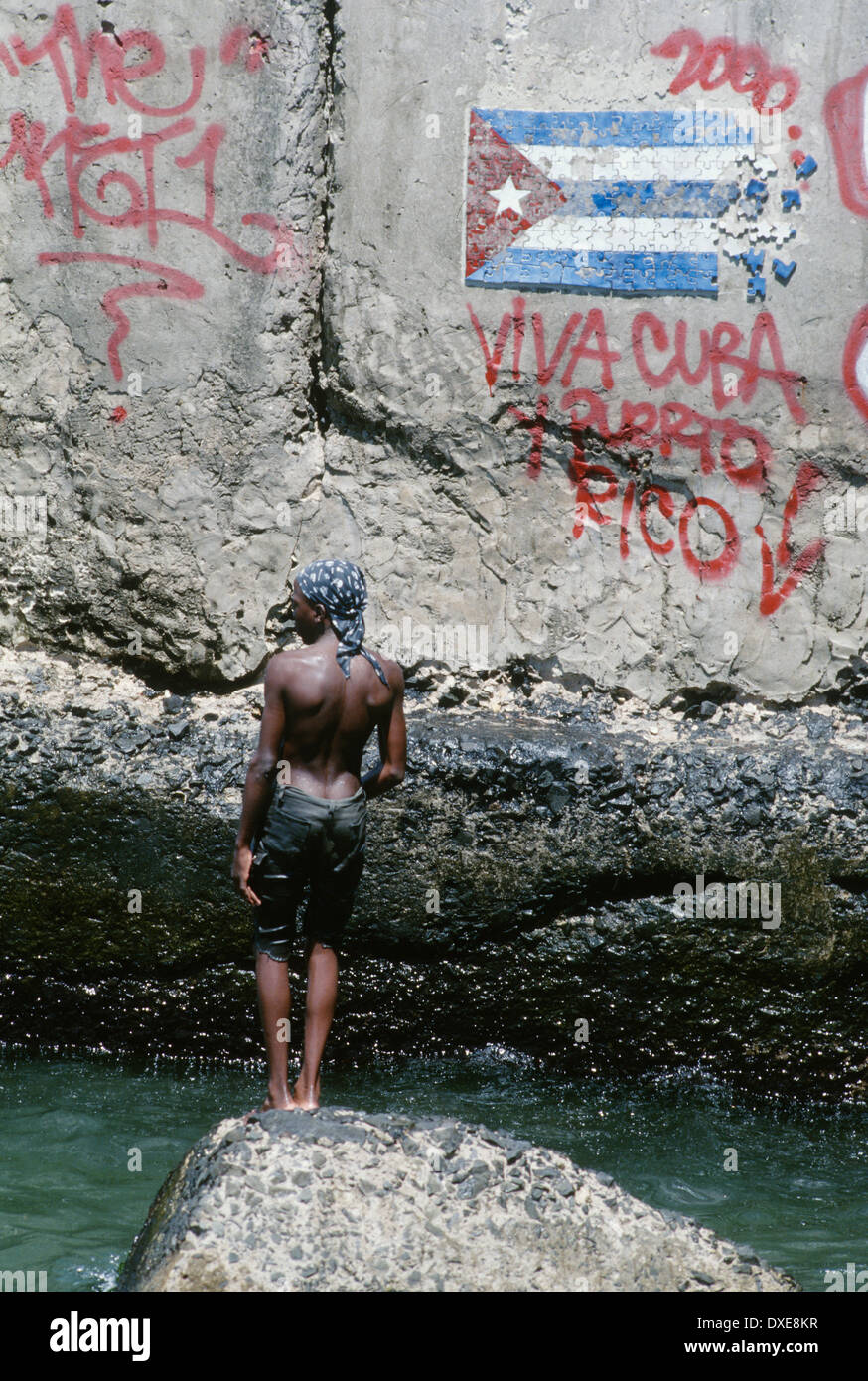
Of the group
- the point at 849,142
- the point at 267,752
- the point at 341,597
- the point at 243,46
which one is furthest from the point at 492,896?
the point at 243,46

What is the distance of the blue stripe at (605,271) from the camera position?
4906 mm

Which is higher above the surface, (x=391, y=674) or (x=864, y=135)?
(x=864, y=135)

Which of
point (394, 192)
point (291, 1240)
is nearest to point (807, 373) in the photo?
point (394, 192)

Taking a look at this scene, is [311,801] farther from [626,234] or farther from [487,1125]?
[626,234]

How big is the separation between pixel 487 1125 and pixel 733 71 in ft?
13.0

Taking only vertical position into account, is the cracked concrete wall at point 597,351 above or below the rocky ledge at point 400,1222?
above

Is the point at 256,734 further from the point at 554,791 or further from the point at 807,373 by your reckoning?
the point at 807,373

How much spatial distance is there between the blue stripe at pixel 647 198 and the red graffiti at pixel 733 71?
337mm

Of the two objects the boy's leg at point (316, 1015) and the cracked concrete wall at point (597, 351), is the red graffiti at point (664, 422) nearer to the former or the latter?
the cracked concrete wall at point (597, 351)

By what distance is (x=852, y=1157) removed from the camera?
4.42 meters

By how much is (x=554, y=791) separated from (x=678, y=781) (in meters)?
0.47

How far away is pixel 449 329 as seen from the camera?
4980mm

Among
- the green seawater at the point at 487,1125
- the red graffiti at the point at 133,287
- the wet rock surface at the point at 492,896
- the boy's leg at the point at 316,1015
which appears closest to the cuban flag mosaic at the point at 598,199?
the red graffiti at the point at 133,287

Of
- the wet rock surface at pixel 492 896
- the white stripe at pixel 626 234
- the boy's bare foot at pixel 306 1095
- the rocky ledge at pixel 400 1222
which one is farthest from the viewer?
the white stripe at pixel 626 234
